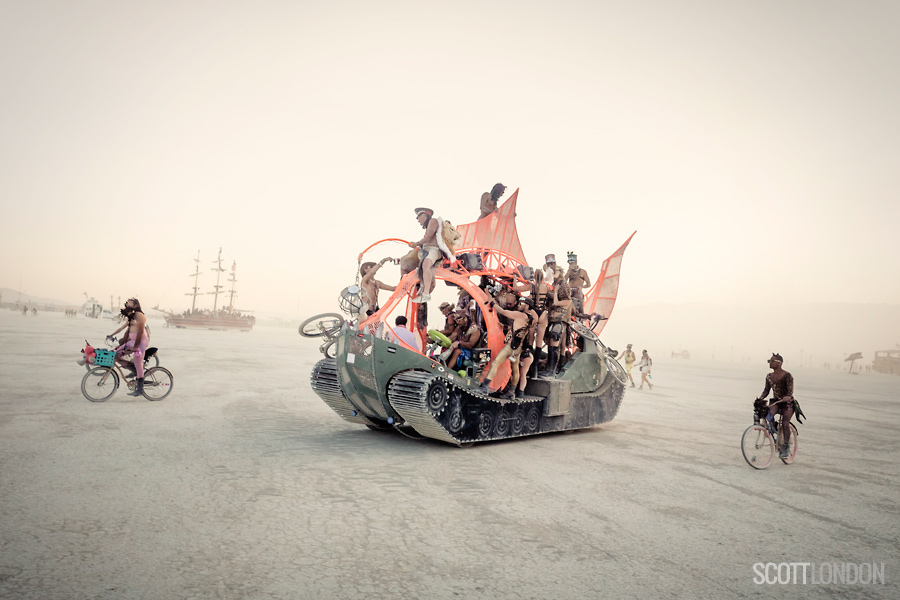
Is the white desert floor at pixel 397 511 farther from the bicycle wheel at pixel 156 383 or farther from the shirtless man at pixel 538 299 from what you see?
the shirtless man at pixel 538 299

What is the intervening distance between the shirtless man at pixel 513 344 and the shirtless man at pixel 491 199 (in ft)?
11.0

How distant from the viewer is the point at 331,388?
30.1ft

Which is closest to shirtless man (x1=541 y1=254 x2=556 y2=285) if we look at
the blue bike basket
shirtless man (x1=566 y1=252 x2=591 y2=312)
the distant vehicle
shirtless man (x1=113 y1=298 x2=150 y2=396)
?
shirtless man (x1=566 y1=252 x2=591 y2=312)

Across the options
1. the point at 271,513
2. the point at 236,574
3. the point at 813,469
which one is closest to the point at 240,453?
the point at 271,513

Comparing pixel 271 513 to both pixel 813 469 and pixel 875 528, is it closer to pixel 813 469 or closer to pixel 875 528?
pixel 875 528

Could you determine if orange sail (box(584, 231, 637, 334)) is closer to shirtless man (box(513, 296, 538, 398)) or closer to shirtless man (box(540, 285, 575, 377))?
shirtless man (box(540, 285, 575, 377))

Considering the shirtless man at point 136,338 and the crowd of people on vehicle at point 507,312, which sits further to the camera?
the shirtless man at point 136,338

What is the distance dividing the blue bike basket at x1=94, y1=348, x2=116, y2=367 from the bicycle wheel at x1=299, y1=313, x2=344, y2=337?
527 cm

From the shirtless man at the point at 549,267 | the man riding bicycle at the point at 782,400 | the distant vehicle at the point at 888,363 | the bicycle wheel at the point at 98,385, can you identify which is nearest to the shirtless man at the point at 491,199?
the shirtless man at the point at 549,267

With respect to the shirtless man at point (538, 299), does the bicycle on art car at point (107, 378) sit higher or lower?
lower

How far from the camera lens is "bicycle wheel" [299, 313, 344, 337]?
29.0 feet

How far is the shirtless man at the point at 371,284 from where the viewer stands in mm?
9148

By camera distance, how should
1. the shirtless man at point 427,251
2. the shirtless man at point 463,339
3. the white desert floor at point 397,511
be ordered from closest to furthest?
the white desert floor at point 397,511 < the shirtless man at point 427,251 < the shirtless man at point 463,339

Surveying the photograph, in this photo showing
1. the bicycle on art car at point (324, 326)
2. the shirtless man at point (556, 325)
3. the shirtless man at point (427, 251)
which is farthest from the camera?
the shirtless man at point (556, 325)
